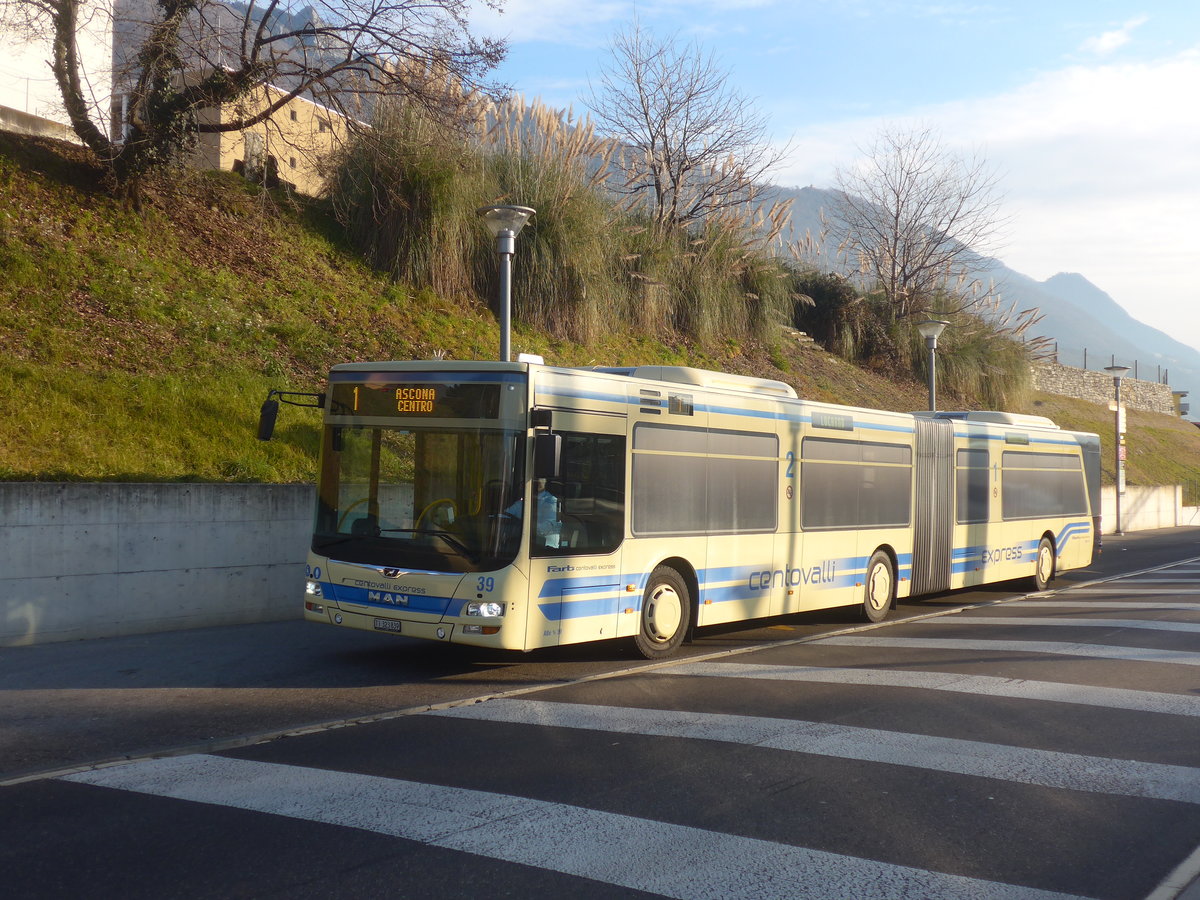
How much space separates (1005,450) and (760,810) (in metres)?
12.9

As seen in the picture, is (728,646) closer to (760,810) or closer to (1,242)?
(760,810)

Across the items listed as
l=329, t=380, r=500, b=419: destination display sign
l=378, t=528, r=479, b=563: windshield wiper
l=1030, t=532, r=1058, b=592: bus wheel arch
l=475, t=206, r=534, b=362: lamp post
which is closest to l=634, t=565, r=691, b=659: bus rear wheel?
l=378, t=528, r=479, b=563: windshield wiper

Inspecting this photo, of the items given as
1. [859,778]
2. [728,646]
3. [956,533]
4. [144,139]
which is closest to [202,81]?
[144,139]

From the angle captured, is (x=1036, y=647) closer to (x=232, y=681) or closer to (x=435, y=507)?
(x=435, y=507)

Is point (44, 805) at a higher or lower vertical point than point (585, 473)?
lower

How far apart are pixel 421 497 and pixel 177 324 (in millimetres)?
7867

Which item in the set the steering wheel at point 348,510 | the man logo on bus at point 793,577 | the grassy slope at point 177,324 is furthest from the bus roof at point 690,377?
the grassy slope at point 177,324

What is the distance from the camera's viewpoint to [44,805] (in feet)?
18.3

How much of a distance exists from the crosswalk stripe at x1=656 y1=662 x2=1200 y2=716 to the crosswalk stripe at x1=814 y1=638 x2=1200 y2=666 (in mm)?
1710

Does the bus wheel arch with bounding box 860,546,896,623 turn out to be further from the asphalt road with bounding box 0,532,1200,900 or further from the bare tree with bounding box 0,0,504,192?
the bare tree with bounding box 0,0,504,192

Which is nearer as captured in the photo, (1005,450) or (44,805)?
(44,805)

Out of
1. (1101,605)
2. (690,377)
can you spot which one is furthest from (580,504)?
(1101,605)

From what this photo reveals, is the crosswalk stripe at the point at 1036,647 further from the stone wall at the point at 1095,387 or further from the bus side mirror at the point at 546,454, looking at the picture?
the stone wall at the point at 1095,387

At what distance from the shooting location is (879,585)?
14086 mm
